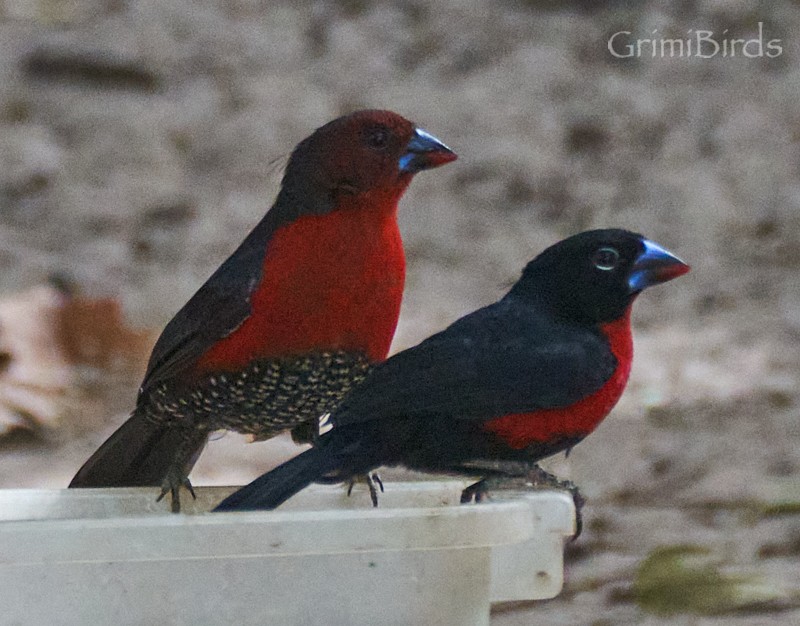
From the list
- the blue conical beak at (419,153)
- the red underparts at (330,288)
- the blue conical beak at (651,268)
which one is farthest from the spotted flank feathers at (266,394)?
the blue conical beak at (651,268)

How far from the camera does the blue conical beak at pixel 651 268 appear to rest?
1928mm

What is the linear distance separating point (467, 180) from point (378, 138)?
88.6 inches

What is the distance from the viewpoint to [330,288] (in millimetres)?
1905

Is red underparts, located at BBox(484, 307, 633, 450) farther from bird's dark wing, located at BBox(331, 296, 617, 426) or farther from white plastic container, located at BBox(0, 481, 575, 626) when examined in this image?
white plastic container, located at BBox(0, 481, 575, 626)

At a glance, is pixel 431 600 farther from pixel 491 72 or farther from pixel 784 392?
pixel 491 72

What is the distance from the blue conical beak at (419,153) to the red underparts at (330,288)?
0.05 m

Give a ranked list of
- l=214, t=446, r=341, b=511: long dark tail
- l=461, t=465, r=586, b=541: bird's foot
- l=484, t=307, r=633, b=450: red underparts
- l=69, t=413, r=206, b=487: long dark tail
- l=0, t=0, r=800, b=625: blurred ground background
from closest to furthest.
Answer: l=214, t=446, r=341, b=511: long dark tail → l=484, t=307, r=633, b=450: red underparts → l=461, t=465, r=586, b=541: bird's foot → l=69, t=413, r=206, b=487: long dark tail → l=0, t=0, r=800, b=625: blurred ground background

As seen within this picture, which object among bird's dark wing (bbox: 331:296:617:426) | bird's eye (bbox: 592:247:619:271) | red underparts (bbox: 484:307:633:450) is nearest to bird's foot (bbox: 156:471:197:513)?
bird's dark wing (bbox: 331:296:617:426)

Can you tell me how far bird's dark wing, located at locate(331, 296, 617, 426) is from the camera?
5.95 feet

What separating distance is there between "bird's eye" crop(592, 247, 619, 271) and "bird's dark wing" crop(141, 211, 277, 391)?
1.58 feet

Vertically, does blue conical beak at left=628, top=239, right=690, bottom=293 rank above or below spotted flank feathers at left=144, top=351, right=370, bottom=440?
above

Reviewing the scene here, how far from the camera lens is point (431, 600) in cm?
162

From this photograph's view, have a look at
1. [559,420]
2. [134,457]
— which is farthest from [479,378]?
[134,457]

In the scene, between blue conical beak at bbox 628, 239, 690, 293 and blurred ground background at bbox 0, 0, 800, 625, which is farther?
blurred ground background at bbox 0, 0, 800, 625
